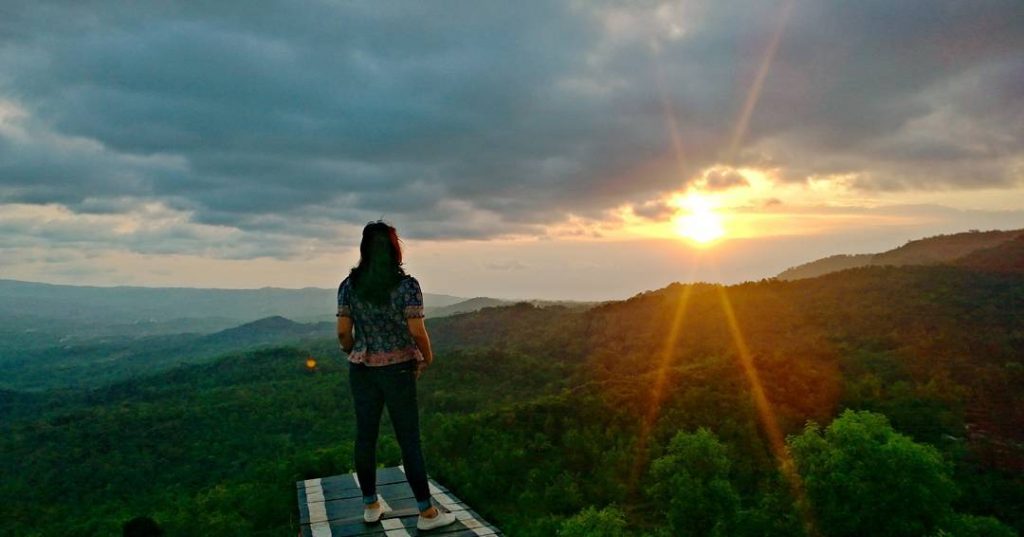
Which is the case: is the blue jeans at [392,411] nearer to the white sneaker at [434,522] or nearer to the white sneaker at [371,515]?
the white sneaker at [434,522]

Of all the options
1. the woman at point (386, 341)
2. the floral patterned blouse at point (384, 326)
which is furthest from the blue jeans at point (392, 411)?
the floral patterned blouse at point (384, 326)

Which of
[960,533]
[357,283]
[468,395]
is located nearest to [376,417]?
[357,283]

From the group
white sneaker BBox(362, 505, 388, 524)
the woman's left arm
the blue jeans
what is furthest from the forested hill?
the woman's left arm

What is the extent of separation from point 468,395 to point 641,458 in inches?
1683

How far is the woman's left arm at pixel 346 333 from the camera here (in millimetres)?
6492

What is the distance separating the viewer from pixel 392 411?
21.4 feet

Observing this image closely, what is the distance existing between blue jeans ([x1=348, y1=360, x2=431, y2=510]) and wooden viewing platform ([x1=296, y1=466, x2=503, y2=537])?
1.73 feet

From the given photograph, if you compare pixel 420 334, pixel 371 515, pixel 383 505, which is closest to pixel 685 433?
pixel 383 505

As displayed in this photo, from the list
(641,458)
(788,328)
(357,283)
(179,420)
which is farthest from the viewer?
(179,420)

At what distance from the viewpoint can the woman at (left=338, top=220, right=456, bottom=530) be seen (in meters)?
6.28

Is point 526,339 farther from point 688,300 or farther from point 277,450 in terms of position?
point 277,450

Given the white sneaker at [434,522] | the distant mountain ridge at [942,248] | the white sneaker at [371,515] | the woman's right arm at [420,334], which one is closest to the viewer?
the woman's right arm at [420,334]

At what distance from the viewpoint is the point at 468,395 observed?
2409 inches

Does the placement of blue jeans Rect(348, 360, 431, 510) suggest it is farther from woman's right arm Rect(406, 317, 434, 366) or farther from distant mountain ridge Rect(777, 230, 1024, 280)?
distant mountain ridge Rect(777, 230, 1024, 280)
